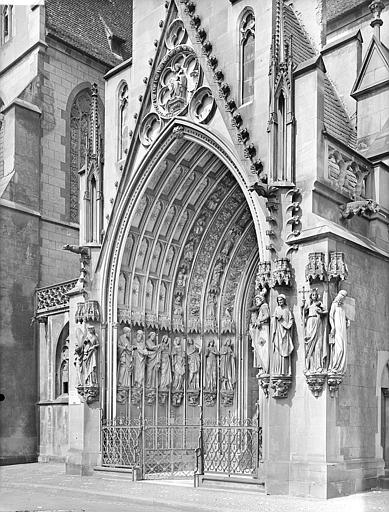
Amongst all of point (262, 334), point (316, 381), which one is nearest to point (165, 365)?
point (262, 334)

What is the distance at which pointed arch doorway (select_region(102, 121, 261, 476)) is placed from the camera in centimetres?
1702

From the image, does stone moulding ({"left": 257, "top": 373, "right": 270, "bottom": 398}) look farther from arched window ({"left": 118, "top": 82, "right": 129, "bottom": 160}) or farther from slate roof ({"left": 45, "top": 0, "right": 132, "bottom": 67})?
slate roof ({"left": 45, "top": 0, "right": 132, "bottom": 67})

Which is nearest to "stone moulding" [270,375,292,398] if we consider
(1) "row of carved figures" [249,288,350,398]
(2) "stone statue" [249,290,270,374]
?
(1) "row of carved figures" [249,288,350,398]

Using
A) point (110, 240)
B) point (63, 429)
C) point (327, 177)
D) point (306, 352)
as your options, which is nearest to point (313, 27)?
point (327, 177)

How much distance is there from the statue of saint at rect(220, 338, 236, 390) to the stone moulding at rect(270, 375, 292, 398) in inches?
180

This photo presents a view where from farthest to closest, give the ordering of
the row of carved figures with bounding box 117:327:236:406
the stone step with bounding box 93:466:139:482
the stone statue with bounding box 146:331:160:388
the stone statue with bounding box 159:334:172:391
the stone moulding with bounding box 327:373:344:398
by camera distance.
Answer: the stone statue with bounding box 159:334:172:391, the stone statue with bounding box 146:331:160:388, the row of carved figures with bounding box 117:327:236:406, the stone step with bounding box 93:466:139:482, the stone moulding with bounding box 327:373:344:398

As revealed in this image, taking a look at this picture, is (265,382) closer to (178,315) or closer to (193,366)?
(193,366)

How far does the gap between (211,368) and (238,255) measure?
2737mm

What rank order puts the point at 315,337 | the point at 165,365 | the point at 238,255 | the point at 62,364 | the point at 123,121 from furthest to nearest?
1. the point at 62,364
2. the point at 123,121
3. the point at 238,255
4. the point at 165,365
5. the point at 315,337

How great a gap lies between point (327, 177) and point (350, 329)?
2.75 metres

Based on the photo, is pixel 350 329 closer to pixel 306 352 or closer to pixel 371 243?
pixel 306 352

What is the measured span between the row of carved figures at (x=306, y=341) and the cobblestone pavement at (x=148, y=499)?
1.88 m

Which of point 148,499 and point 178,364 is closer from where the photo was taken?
point 148,499

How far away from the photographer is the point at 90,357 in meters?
16.9
